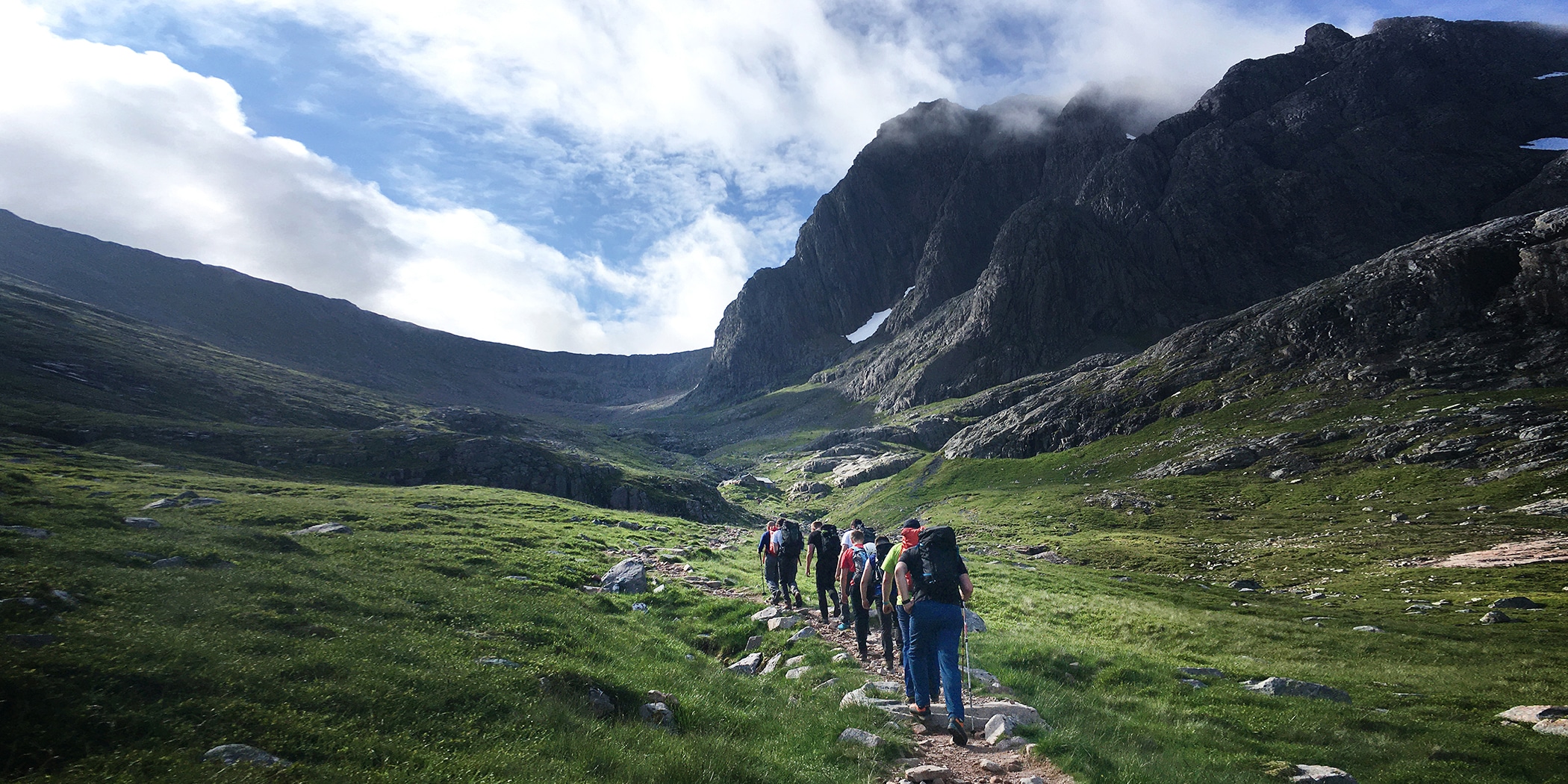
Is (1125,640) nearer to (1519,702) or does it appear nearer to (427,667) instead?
(1519,702)

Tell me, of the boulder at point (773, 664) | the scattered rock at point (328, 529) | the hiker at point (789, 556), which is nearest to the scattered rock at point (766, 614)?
the hiker at point (789, 556)

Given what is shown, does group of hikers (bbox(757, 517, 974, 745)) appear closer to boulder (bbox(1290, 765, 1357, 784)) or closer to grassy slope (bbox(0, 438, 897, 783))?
grassy slope (bbox(0, 438, 897, 783))

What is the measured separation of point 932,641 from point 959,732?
1.95 m

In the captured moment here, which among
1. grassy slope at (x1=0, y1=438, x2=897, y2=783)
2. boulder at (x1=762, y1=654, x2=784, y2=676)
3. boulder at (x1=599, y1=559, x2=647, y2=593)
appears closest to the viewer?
grassy slope at (x1=0, y1=438, x2=897, y2=783)

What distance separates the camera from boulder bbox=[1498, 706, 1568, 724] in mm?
13734

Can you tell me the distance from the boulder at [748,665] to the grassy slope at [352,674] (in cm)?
84

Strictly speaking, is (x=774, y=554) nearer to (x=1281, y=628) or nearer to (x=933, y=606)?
(x=933, y=606)

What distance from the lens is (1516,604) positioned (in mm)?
32250

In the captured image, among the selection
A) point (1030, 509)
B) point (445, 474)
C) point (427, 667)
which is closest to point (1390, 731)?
point (427, 667)

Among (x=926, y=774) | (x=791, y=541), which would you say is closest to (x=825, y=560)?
(x=791, y=541)

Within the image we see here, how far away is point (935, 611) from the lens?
12.7 metres

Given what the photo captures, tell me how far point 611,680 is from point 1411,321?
482ft

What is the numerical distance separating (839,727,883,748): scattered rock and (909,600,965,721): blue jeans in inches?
85.4

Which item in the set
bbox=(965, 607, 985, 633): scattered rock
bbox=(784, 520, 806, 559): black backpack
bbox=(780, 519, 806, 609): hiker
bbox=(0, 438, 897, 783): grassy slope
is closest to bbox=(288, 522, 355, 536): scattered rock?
bbox=(0, 438, 897, 783): grassy slope
